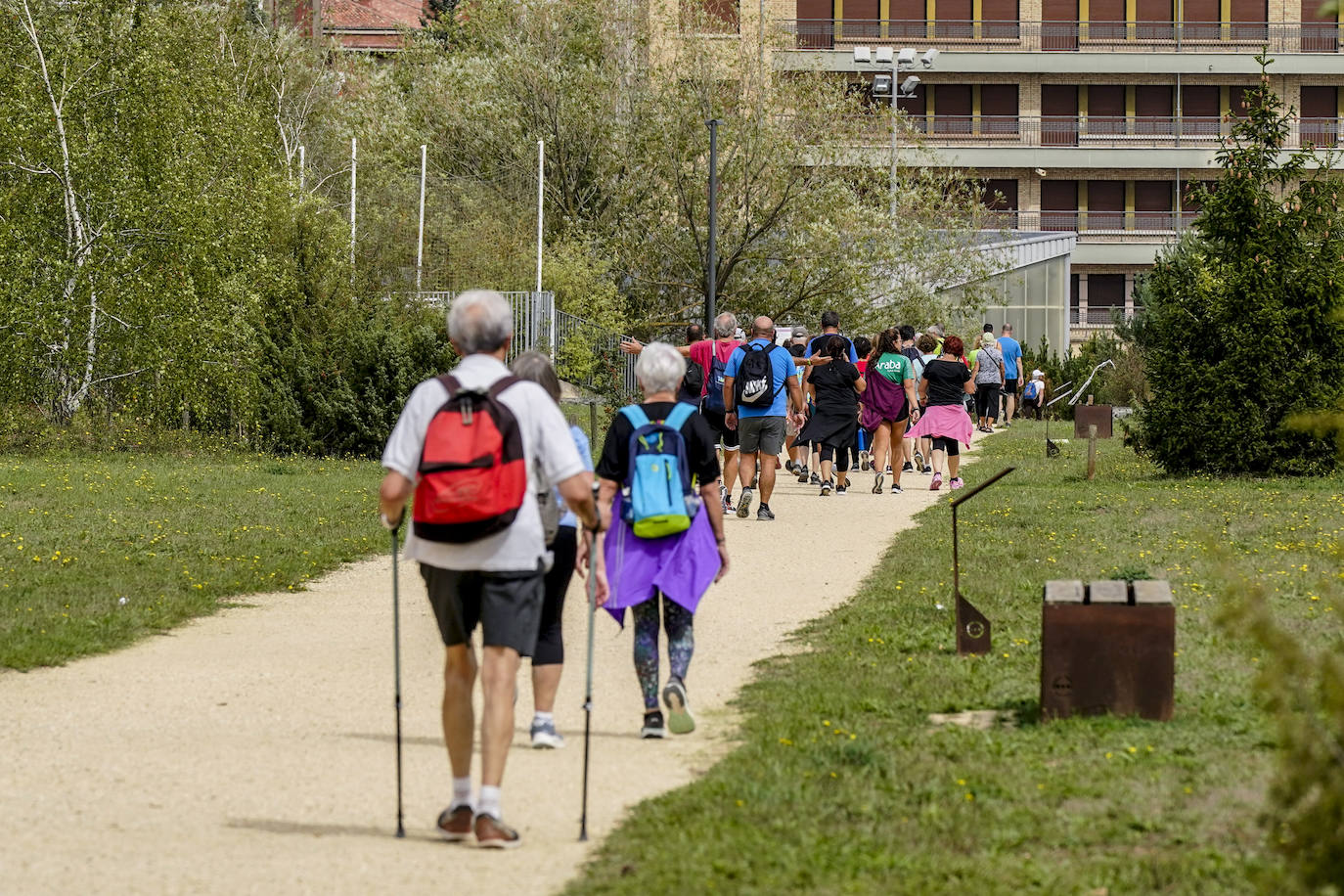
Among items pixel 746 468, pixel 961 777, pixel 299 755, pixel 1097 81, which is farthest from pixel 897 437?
pixel 1097 81

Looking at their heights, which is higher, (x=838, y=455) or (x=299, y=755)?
(x=838, y=455)

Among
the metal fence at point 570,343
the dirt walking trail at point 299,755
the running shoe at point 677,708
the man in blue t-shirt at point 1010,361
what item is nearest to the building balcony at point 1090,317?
the man in blue t-shirt at point 1010,361

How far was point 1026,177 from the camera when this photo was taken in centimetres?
7638

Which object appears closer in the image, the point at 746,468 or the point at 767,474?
the point at 767,474

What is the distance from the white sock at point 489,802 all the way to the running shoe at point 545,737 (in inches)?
60.2

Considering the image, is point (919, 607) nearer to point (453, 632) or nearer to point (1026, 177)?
point (453, 632)

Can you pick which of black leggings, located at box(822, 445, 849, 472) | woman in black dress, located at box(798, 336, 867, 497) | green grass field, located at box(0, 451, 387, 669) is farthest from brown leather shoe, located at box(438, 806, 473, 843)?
black leggings, located at box(822, 445, 849, 472)

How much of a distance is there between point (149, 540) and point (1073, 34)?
215ft

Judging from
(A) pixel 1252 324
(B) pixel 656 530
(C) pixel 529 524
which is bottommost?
(B) pixel 656 530

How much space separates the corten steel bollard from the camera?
24.8 feet

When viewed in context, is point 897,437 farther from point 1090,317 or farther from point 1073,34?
point 1090,317

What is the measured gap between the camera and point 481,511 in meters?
5.88

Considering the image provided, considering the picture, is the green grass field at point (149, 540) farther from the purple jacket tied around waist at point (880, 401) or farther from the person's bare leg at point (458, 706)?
the purple jacket tied around waist at point (880, 401)

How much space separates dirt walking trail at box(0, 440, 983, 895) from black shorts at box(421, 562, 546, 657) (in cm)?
64
